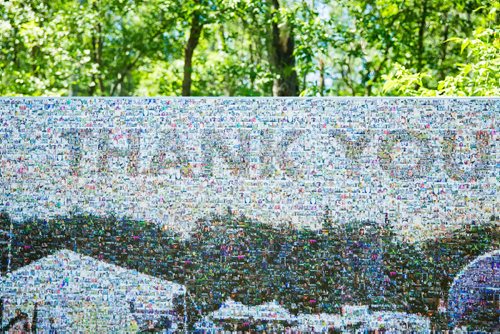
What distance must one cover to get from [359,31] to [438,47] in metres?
1.99

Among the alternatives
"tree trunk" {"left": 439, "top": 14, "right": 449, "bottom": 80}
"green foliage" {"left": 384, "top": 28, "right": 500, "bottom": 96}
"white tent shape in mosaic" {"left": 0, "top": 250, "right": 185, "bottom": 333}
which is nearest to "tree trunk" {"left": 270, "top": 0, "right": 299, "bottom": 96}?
"tree trunk" {"left": 439, "top": 14, "right": 449, "bottom": 80}

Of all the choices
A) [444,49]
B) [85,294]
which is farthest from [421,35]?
[85,294]

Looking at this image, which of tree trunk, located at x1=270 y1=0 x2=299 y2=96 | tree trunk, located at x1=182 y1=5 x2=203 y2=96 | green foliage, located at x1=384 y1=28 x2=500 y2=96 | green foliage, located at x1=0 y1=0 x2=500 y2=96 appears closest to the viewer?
green foliage, located at x1=384 y1=28 x2=500 y2=96

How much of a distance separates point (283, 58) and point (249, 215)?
294 inches

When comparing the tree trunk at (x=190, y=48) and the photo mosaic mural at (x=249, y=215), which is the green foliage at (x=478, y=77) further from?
the tree trunk at (x=190, y=48)

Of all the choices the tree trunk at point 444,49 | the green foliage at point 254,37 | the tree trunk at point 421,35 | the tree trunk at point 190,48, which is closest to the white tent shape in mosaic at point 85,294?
the green foliage at point 254,37

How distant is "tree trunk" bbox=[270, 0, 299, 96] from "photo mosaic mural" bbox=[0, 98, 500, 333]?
6414 millimetres

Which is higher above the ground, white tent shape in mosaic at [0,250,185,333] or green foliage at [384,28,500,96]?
green foliage at [384,28,500,96]

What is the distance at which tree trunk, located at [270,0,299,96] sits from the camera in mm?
12250

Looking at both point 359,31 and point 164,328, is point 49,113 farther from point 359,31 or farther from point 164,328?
point 359,31

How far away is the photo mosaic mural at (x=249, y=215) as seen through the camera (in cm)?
568

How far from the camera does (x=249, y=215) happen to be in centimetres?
586

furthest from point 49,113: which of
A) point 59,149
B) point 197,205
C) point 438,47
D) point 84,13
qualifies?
point 438,47

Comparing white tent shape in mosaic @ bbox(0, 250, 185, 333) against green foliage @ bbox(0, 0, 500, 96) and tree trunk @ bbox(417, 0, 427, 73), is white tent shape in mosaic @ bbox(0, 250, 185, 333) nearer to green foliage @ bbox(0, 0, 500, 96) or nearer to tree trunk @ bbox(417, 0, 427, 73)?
green foliage @ bbox(0, 0, 500, 96)
